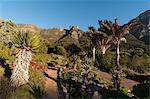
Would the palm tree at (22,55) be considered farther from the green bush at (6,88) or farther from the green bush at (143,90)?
the green bush at (143,90)

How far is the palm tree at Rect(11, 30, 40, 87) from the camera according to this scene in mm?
21281

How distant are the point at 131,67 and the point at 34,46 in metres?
27.3

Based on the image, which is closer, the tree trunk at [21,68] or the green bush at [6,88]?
the green bush at [6,88]

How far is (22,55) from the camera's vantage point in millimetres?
21547

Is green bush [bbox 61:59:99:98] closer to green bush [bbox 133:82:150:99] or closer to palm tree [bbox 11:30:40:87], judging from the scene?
green bush [bbox 133:82:150:99]

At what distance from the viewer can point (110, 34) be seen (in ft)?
99.9

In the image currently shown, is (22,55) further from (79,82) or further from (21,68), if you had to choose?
(79,82)

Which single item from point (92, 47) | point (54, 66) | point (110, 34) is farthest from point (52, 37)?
point (110, 34)

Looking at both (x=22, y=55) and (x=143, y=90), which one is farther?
(x=143, y=90)

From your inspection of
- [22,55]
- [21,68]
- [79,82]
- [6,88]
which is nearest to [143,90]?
[79,82]

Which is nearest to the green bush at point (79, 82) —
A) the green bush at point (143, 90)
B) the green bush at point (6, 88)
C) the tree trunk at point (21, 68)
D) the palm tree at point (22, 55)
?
the green bush at point (143, 90)

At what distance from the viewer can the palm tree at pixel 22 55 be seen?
21.3 meters

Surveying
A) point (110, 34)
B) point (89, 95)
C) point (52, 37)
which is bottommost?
point (89, 95)

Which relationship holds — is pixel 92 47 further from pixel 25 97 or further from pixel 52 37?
pixel 52 37
